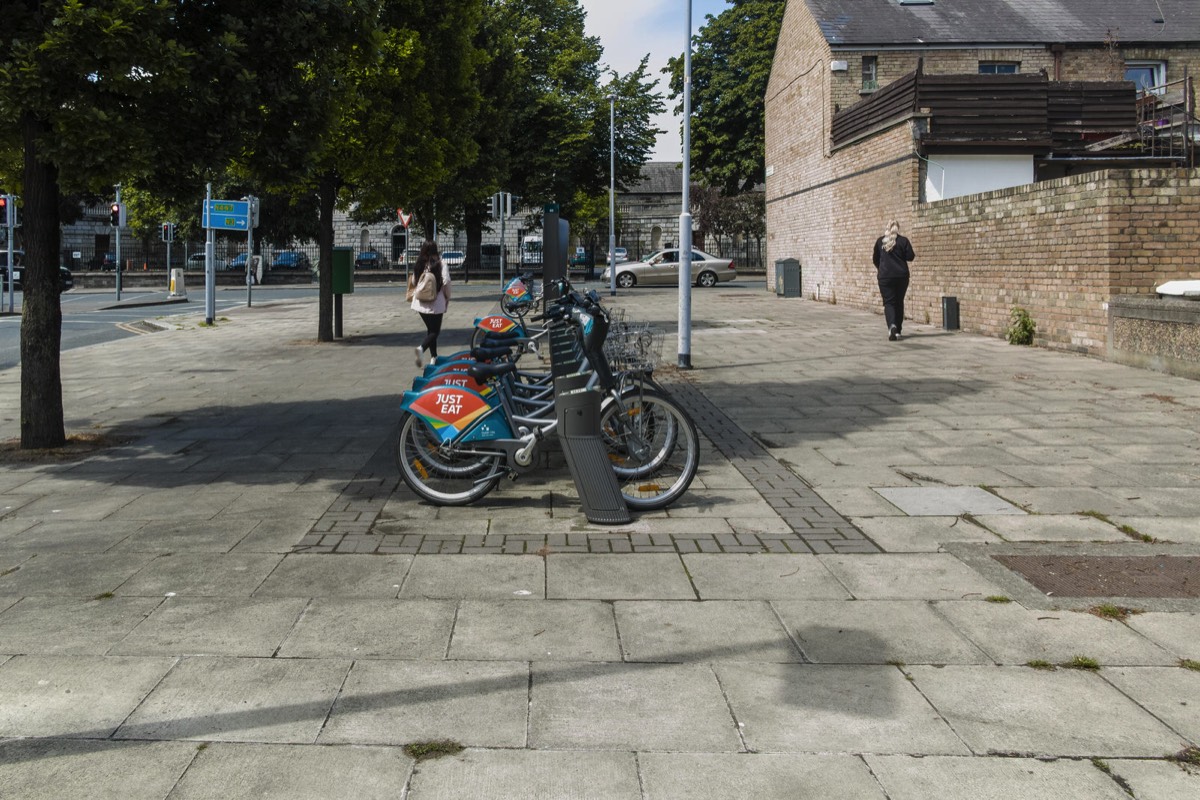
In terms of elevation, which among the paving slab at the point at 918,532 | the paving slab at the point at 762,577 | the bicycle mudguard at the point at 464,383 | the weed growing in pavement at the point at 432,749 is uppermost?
the bicycle mudguard at the point at 464,383

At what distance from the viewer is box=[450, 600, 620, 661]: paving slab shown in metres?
4.32

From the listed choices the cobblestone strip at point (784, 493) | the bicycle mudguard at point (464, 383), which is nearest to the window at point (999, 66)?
the cobblestone strip at point (784, 493)

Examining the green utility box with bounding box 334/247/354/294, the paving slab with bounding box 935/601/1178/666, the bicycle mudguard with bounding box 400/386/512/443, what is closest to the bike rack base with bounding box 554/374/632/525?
the bicycle mudguard with bounding box 400/386/512/443

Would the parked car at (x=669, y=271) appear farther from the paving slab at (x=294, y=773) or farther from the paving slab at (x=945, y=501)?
the paving slab at (x=294, y=773)

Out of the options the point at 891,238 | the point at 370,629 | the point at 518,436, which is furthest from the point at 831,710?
the point at 891,238

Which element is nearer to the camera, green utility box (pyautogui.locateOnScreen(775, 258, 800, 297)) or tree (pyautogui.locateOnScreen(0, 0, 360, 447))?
tree (pyautogui.locateOnScreen(0, 0, 360, 447))

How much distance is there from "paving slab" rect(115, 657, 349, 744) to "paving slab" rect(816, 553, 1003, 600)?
2435 mm

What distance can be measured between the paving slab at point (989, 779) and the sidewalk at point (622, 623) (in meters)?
0.01

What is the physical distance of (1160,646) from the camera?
14.4 ft

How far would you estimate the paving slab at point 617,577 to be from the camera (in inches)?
200

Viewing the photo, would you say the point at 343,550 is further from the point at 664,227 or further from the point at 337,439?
the point at 664,227

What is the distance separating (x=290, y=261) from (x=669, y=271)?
23350 millimetres

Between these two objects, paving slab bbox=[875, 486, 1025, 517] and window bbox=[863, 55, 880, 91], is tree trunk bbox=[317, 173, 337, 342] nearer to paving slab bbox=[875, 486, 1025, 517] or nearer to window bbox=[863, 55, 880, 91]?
paving slab bbox=[875, 486, 1025, 517]

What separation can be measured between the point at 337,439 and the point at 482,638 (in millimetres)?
5167
